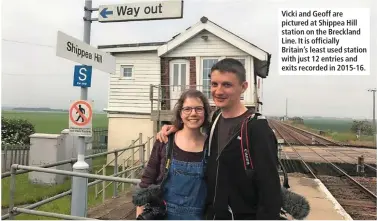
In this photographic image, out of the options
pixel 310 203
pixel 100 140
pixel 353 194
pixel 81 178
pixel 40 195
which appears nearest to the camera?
pixel 310 203

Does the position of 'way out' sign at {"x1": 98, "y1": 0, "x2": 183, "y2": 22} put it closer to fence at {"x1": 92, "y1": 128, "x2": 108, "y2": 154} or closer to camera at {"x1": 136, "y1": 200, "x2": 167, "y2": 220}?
camera at {"x1": 136, "y1": 200, "x2": 167, "y2": 220}

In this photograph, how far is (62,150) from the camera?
802cm

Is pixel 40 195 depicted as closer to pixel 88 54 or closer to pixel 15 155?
pixel 15 155

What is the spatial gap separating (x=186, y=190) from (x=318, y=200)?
239 inches

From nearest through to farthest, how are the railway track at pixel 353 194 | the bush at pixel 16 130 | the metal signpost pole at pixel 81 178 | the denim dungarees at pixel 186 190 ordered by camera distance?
the denim dungarees at pixel 186 190 → the metal signpost pole at pixel 81 178 → the railway track at pixel 353 194 → the bush at pixel 16 130

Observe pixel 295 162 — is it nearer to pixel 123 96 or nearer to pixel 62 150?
pixel 123 96

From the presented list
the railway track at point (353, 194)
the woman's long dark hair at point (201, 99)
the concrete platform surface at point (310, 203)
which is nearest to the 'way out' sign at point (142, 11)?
the woman's long dark hair at point (201, 99)

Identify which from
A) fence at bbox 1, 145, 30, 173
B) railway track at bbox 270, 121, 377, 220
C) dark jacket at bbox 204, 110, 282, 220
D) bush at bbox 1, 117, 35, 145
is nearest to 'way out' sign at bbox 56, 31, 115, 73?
dark jacket at bbox 204, 110, 282, 220

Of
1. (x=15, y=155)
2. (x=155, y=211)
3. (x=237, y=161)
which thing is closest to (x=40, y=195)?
(x=15, y=155)

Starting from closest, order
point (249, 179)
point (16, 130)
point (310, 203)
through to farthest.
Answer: point (249, 179)
point (310, 203)
point (16, 130)

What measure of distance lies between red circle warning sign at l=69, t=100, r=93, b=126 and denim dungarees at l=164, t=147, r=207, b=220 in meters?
1.80

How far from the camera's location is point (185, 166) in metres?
1.57

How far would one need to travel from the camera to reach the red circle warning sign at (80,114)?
3189 millimetres

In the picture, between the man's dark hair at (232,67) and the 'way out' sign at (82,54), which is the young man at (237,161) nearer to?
the man's dark hair at (232,67)
